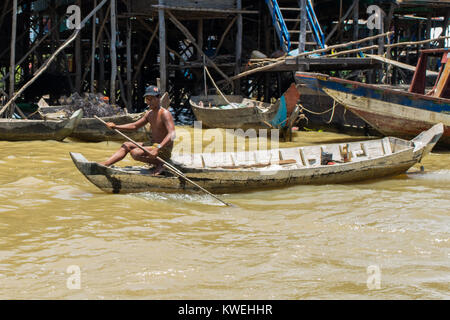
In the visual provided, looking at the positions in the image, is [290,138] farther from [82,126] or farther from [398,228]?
[398,228]

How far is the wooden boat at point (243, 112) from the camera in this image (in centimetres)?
1059

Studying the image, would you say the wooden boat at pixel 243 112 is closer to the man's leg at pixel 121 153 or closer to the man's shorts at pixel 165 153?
the man's shorts at pixel 165 153

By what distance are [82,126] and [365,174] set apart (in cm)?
576

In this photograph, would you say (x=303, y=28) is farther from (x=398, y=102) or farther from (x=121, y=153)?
(x=121, y=153)

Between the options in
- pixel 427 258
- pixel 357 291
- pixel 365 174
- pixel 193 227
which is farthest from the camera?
pixel 365 174

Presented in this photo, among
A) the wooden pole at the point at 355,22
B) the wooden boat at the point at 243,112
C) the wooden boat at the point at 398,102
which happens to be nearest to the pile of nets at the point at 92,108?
the wooden boat at the point at 243,112

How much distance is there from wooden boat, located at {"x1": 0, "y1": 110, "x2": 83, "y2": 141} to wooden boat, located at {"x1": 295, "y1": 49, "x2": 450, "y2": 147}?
14.9 feet

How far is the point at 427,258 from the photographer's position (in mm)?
4402

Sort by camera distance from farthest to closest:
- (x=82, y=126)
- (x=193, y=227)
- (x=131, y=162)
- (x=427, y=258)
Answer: (x=82, y=126)
(x=131, y=162)
(x=193, y=227)
(x=427, y=258)

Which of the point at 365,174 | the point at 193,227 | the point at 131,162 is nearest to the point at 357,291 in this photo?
the point at 193,227

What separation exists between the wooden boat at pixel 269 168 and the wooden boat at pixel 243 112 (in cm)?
252

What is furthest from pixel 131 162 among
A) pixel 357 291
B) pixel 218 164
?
pixel 357 291

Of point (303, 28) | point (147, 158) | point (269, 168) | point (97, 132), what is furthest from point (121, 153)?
point (303, 28)
